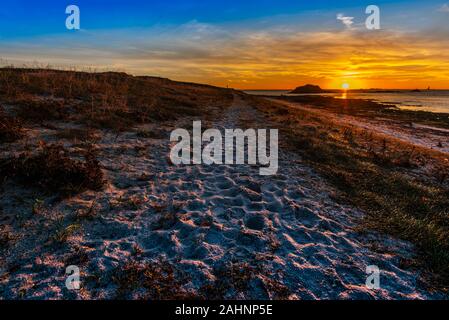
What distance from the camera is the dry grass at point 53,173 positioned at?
22.4 feet

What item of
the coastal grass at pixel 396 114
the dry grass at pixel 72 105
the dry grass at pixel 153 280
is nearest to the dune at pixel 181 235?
the dry grass at pixel 153 280

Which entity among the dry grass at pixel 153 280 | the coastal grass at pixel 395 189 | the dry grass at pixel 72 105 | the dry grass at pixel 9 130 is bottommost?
the dry grass at pixel 153 280

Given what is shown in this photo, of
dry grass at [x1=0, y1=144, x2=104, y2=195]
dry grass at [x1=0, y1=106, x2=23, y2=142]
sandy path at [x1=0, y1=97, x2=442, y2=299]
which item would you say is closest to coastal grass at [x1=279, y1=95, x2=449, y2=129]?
sandy path at [x1=0, y1=97, x2=442, y2=299]

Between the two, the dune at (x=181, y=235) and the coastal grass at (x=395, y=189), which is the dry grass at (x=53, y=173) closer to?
the dune at (x=181, y=235)

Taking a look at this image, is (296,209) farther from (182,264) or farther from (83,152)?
(83,152)

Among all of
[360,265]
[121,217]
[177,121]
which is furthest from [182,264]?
[177,121]

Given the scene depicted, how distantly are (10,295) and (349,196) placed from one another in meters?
7.62

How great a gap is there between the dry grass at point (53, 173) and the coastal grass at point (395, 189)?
647 centimetres

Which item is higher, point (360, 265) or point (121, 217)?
point (121, 217)

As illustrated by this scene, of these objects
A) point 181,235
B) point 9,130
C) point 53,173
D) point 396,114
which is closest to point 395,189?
point 181,235

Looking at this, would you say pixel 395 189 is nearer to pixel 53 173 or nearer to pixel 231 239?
pixel 231 239

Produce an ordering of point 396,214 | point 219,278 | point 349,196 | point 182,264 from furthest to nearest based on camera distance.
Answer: point 349,196 → point 396,214 → point 182,264 → point 219,278
